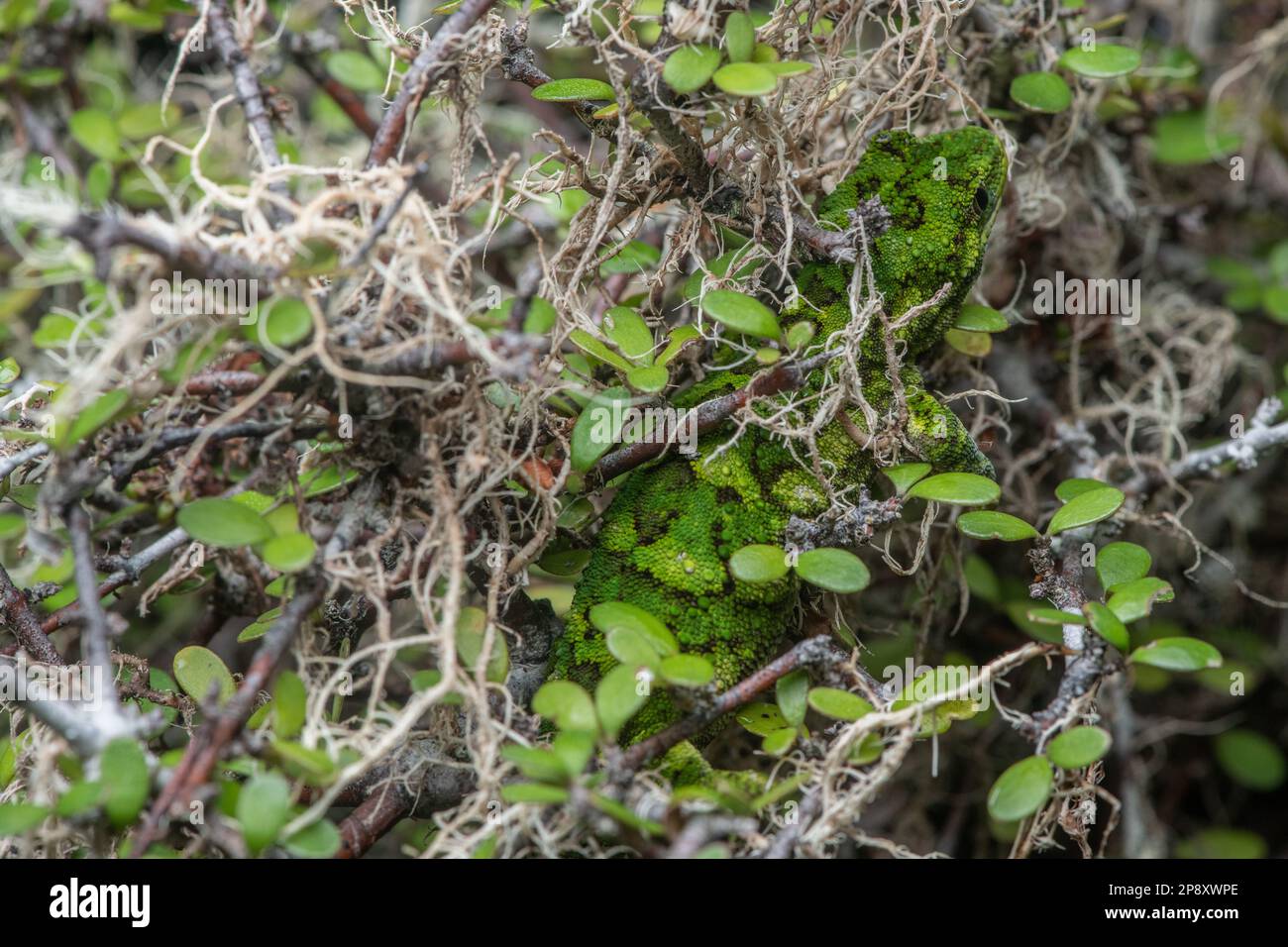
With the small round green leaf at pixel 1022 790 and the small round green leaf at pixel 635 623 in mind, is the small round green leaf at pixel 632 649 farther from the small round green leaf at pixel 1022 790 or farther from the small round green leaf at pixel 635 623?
the small round green leaf at pixel 1022 790

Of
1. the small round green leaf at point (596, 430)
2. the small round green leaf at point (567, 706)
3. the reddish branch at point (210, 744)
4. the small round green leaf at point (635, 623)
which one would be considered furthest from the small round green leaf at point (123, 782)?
the small round green leaf at point (596, 430)

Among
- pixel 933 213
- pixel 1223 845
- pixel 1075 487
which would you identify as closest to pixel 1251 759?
pixel 1223 845

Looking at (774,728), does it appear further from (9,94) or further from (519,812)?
(9,94)

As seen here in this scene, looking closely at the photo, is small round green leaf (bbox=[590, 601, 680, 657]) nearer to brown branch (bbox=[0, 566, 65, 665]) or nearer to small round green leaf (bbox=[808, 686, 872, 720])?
small round green leaf (bbox=[808, 686, 872, 720])

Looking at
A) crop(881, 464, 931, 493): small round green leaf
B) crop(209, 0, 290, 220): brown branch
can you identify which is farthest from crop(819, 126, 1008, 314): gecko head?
crop(209, 0, 290, 220): brown branch

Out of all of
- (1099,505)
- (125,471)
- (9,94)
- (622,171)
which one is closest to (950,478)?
(1099,505)
